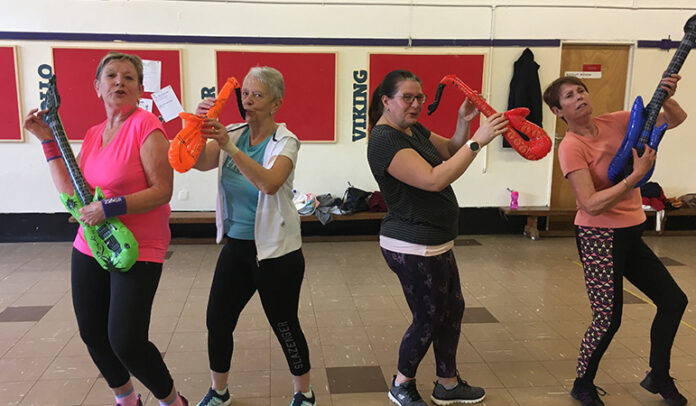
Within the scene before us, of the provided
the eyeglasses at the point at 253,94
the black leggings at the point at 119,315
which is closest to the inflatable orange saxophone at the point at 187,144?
the eyeglasses at the point at 253,94

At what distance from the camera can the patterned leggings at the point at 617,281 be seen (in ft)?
6.44

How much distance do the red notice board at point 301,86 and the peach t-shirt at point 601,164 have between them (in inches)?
136

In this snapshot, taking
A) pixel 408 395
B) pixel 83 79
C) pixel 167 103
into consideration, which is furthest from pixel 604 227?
pixel 83 79

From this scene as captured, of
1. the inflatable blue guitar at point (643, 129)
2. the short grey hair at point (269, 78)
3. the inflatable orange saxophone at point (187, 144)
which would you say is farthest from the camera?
the inflatable blue guitar at point (643, 129)

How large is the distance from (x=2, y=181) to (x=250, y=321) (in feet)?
12.2

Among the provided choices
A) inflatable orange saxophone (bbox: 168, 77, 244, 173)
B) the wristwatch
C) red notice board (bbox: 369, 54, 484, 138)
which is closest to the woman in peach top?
the wristwatch

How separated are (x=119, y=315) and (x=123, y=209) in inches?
14.2

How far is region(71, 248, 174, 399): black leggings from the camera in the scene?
62.9 inches

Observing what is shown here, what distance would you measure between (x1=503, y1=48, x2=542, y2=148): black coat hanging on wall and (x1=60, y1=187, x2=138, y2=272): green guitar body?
447 centimetres

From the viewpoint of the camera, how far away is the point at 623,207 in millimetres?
1963

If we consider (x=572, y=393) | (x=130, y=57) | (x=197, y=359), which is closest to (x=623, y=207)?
(x=572, y=393)

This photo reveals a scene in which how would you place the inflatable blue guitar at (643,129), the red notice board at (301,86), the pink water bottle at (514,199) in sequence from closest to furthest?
the inflatable blue guitar at (643,129)
the red notice board at (301,86)
the pink water bottle at (514,199)

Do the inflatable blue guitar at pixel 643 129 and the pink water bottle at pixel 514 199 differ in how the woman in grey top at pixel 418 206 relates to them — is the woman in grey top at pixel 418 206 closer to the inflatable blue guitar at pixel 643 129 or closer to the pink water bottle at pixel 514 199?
the inflatable blue guitar at pixel 643 129

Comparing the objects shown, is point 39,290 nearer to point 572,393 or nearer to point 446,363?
point 446,363
